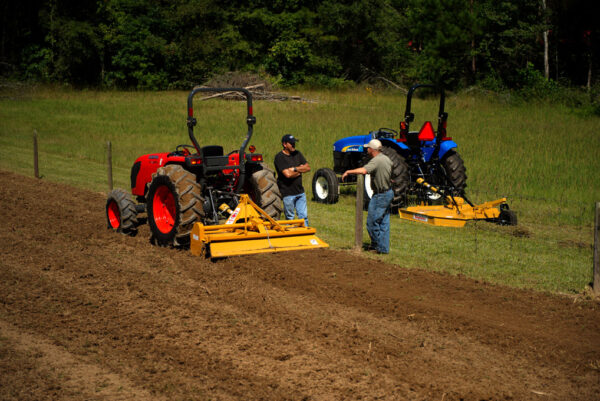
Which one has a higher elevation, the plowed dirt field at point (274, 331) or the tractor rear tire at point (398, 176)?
the tractor rear tire at point (398, 176)

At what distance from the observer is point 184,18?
50.5 meters

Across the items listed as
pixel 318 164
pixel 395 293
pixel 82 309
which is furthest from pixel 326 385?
pixel 318 164

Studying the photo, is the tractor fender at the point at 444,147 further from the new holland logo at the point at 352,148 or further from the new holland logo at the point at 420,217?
the new holland logo at the point at 420,217

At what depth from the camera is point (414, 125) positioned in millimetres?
24406

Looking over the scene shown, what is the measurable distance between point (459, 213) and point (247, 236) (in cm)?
434

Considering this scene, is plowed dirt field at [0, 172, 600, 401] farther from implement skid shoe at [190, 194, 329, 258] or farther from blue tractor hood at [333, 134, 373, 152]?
blue tractor hood at [333, 134, 373, 152]

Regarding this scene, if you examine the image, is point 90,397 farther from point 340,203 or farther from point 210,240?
point 340,203

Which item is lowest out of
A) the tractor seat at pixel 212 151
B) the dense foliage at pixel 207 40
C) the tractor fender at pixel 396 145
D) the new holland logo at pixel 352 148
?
the new holland logo at pixel 352 148

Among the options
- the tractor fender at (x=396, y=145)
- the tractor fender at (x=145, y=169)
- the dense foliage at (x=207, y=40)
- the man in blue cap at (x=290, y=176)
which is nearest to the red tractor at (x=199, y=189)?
the tractor fender at (x=145, y=169)

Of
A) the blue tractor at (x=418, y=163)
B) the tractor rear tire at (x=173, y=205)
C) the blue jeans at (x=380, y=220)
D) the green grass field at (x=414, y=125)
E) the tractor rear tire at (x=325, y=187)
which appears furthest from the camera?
the tractor rear tire at (x=325, y=187)

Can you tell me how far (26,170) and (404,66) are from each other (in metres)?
35.7

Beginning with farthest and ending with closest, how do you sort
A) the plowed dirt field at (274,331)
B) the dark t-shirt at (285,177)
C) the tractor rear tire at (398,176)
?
the tractor rear tire at (398,176)
the dark t-shirt at (285,177)
the plowed dirt field at (274,331)

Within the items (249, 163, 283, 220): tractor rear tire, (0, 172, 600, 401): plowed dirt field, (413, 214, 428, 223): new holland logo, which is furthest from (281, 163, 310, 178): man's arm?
(413, 214, 428, 223): new holland logo

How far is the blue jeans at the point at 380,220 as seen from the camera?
9.23m
